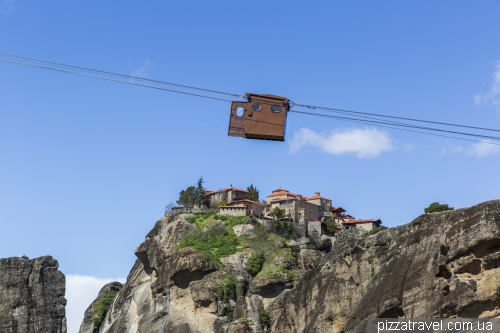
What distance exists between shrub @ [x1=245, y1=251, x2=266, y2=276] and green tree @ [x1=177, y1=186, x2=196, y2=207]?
2007 cm

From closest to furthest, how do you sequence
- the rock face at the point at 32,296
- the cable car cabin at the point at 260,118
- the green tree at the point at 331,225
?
the cable car cabin at the point at 260,118 < the green tree at the point at 331,225 < the rock face at the point at 32,296

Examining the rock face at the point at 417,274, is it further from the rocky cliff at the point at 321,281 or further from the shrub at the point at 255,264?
the shrub at the point at 255,264

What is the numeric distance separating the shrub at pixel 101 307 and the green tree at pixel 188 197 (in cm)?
1485

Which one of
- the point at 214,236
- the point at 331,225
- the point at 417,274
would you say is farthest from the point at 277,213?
the point at 417,274

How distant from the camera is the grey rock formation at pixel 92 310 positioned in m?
106

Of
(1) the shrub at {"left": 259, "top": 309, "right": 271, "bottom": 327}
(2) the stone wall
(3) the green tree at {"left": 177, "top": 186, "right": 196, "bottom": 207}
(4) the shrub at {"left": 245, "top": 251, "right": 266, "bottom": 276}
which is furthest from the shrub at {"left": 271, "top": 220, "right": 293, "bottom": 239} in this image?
(3) the green tree at {"left": 177, "top": 186, "right": 196, "bottom": 207}

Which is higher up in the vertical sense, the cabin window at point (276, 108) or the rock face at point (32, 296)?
the rock face at point (32, 296)

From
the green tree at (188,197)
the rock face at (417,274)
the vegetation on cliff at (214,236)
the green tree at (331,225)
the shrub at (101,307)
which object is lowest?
the rock face at (417,274)

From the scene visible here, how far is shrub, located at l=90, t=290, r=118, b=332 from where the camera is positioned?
10338cm

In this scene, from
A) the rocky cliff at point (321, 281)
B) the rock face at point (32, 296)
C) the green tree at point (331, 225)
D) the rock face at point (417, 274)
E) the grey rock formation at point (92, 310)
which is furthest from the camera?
the grey rock formation at point (92, 310)

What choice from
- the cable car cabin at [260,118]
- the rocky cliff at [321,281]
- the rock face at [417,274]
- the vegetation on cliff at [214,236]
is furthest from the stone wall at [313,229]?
the cable car cabin at [260,118]

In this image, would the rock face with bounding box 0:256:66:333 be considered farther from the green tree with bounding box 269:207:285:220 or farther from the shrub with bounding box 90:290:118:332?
the green tree with bounding box 269:207:285:220

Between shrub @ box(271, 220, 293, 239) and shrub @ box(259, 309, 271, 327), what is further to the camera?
shrub @ box(271, 220, 293, 239)

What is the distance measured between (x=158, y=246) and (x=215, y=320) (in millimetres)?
14343
